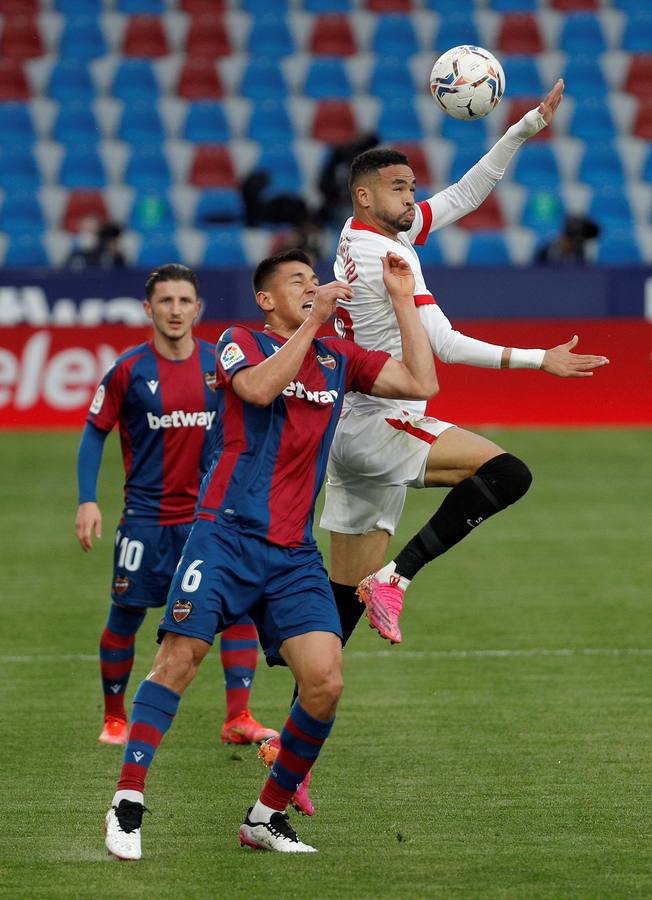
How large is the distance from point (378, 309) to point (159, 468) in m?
1.39

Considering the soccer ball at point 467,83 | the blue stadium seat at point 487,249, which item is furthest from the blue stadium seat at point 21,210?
the soccer ball at point 467,83

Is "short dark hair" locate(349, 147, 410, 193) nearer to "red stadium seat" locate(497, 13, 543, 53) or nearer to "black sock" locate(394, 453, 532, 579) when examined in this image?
"black sock" locate(394, 453, 532, 579)

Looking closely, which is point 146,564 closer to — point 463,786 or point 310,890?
point 463,786

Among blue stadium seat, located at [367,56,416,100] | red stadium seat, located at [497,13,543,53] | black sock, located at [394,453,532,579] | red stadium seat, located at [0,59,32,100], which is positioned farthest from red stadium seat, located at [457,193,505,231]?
black sock, located at [394,453,532,579]

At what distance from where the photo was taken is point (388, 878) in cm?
518

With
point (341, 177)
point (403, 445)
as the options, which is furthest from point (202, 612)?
point (341, 177)

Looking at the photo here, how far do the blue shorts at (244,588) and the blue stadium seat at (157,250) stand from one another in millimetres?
15216

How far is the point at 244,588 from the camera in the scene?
553cm

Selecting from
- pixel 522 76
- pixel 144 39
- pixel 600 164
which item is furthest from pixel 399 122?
pixel 144 39

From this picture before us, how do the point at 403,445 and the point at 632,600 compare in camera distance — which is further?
the point at 632,600

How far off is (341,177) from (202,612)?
14786 millimetres

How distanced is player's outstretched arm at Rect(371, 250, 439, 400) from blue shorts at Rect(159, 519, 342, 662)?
71cm

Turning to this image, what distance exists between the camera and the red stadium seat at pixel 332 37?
2439 cm

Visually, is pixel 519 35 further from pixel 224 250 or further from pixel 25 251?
pixel 25 251
